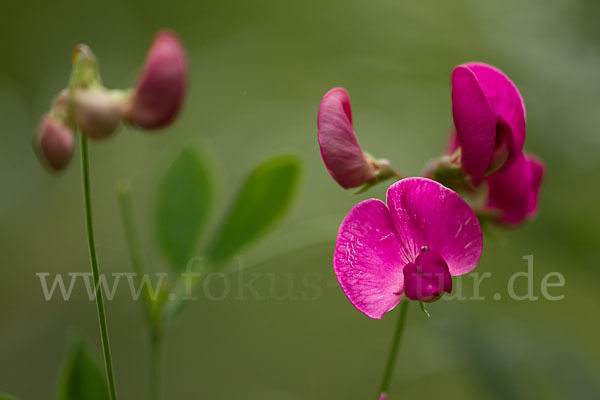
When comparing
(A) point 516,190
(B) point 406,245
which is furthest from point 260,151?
(B) point 406,245

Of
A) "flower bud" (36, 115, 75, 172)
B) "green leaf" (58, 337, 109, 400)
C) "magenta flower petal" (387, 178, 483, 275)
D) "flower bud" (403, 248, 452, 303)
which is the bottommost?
"green leaf" (58, 337, 109, 400)

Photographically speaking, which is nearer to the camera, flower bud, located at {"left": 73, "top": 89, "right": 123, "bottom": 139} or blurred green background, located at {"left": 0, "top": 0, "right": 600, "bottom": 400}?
flower bud, located at {"left": 73, "top": 89, "right": 123, "bottom": 139}

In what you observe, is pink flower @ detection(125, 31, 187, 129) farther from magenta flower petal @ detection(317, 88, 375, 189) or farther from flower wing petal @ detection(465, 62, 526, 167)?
flower wing petal @ detection(465, 62, 526, 167)

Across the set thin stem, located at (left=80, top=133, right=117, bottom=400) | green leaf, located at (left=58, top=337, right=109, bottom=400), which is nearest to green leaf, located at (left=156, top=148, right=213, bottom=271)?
green leaf, located at (left=58, top=337, right=109, bottom=400)

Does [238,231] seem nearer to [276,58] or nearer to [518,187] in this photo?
[518,187]

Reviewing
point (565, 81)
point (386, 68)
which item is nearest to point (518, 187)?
point (565, 81)

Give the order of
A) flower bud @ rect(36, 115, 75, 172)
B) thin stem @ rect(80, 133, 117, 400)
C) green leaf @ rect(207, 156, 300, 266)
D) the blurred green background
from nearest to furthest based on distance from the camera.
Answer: thin stem @ rect(80, 133, 117, 400), flower bud @ rect(36, 115, 75, 172), green leaf @ rect(207, 156, 300, 266), the blurred green background

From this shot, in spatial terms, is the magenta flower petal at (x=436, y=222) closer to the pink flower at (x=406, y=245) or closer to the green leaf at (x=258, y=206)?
the pink flower at (x=406, y=245)
